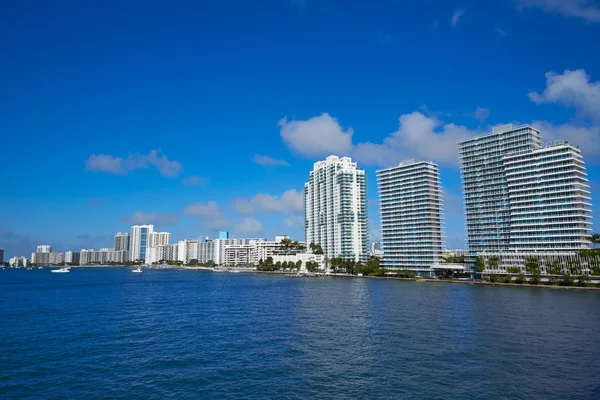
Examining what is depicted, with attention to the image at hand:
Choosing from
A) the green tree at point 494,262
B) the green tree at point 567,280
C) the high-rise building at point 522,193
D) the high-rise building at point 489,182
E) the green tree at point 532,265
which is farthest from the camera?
the high-rise building at point 489,182

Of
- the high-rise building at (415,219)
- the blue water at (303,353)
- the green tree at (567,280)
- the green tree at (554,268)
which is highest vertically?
the high-rise building at (415,219)

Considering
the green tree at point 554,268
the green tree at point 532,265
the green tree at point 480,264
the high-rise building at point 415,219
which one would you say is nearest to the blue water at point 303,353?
the green tree at point 554,268

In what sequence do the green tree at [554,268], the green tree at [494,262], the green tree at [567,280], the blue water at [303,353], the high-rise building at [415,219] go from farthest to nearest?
1. the high-rise building at [415,219]
2. the green tree at [494,262]
3. the green tree at [554,268]
4. the green tree at [567,280]
5. the blue water at [303,353]

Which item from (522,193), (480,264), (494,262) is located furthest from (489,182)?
(494,262)

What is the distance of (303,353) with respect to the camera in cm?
4212

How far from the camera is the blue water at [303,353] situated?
31703mm

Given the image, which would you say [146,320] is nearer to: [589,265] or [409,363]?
[409,363]

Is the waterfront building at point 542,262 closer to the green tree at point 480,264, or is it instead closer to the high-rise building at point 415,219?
the green tree at point 480,264

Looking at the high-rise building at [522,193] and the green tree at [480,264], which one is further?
the green tree at [480,264]

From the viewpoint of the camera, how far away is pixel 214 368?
37000mm

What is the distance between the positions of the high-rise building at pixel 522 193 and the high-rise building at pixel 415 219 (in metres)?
20.4

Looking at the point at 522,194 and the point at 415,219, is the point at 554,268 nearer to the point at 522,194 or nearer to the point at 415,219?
the point at 522,194

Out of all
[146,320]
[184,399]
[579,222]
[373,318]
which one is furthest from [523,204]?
[184,399]

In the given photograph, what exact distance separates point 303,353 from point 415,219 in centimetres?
15678
